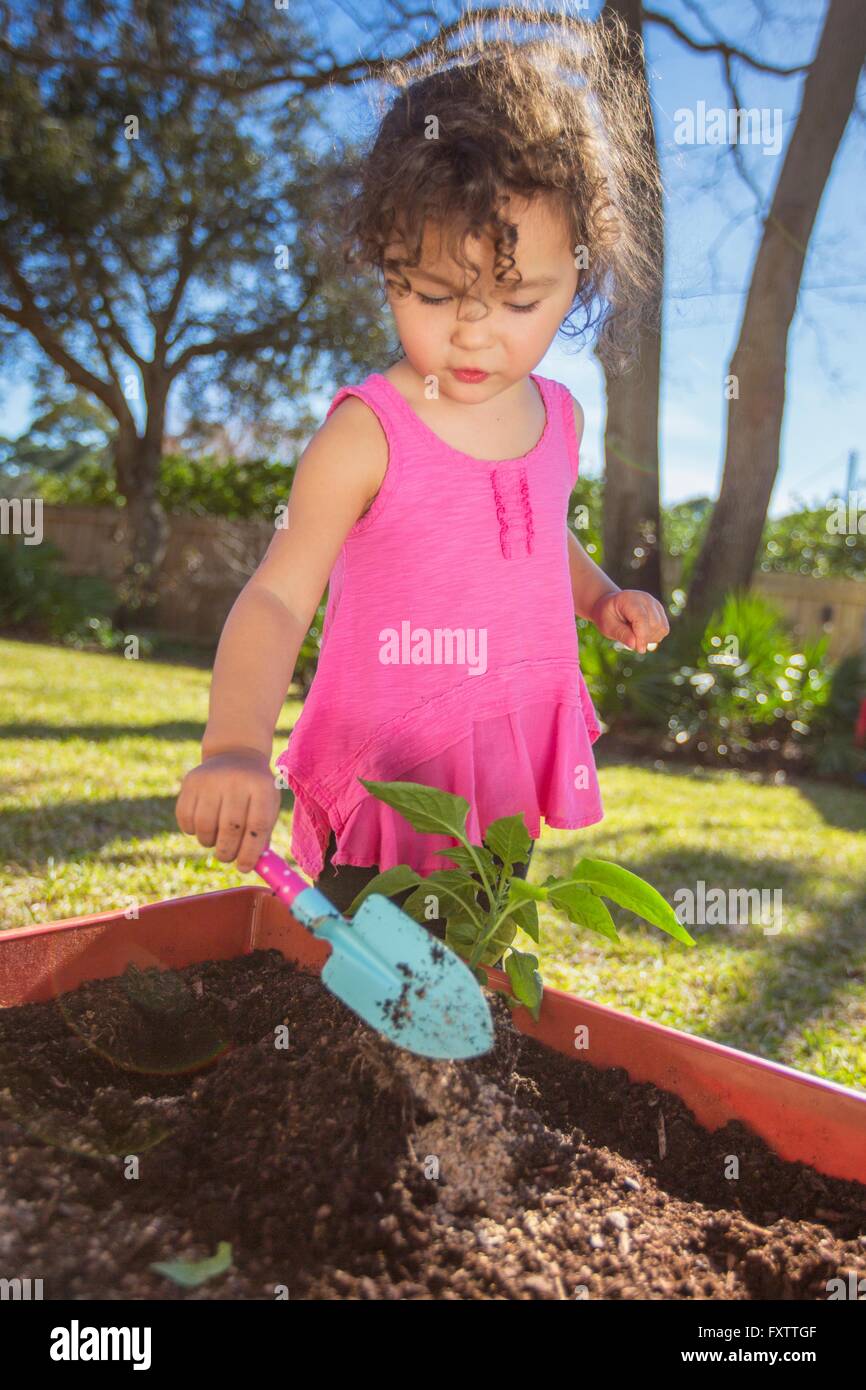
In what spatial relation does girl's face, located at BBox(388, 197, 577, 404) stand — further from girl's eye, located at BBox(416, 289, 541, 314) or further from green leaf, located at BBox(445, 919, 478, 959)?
green leaf, located at BBox(445, 919, 478, 959)

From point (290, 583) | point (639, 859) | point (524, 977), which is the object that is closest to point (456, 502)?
point (290, 583)

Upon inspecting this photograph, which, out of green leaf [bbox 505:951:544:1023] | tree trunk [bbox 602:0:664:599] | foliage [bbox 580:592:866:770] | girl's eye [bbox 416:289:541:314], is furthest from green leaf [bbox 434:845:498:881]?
tree trunk [bbox 602:0:664:599]

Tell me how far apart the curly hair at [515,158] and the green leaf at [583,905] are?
74cm

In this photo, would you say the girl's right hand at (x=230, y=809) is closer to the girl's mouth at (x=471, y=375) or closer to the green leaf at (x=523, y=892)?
the green leaf at (x=523, y=892)

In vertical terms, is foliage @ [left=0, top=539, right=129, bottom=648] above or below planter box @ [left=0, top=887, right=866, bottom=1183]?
above

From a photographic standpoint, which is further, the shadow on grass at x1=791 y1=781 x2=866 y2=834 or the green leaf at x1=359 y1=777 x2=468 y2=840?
the shadow on grass at x1=791 y1=781 x2=866 y2=834

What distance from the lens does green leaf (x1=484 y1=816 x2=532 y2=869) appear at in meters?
1.31

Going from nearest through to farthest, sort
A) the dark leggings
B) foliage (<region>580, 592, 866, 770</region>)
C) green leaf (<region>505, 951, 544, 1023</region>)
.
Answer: green leaf (<region>505, 951, 544, 1023</region>), the dark leggings, foliage (<region>580, 592, 866, 770</region>)

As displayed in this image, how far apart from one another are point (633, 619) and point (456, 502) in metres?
0.34

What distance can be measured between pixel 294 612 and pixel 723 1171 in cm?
84

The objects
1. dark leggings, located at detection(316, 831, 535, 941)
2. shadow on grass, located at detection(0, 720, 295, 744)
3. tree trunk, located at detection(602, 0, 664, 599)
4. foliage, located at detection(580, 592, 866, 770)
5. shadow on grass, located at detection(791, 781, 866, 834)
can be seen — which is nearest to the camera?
dark leggings, located at detection(316, 831, 535, 941)

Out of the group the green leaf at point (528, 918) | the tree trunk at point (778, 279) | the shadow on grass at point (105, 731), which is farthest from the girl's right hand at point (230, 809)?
the tree trunk at point (778, 279)

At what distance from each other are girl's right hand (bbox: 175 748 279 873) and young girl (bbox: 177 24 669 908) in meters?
0.14
